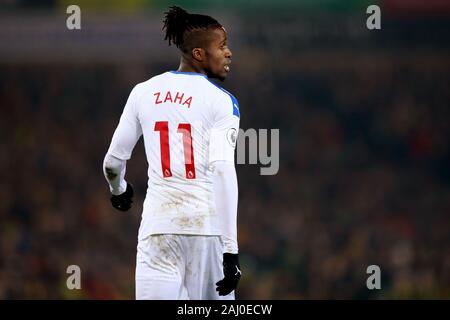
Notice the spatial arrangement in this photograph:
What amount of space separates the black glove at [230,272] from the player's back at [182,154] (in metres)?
0.25

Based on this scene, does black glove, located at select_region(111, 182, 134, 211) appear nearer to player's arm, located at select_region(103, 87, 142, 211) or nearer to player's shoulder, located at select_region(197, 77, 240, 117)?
player's arm, located at select_region(103, 87, 142, 211)

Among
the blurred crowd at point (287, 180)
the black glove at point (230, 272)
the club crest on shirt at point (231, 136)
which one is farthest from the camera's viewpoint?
the blurred crowd at point (287, 180)

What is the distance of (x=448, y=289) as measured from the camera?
14.4 m

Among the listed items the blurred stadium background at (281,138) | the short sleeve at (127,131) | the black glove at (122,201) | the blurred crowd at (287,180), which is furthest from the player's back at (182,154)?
the blurred stadium background at (281,138)

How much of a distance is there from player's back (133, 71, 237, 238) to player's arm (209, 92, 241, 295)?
3 cm

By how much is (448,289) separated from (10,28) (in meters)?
7.79

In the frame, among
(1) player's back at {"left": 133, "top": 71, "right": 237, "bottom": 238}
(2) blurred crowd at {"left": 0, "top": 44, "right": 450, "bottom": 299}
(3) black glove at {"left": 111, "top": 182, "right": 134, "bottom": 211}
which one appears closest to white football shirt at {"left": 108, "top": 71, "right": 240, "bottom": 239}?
(1) player's back at {"left": 133, "top": 71, "right": 237, "bottom": 238}

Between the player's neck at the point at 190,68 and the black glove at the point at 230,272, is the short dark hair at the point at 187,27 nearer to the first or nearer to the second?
the player's neck at the point at 190,68

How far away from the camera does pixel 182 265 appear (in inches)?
260

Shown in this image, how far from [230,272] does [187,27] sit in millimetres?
1428

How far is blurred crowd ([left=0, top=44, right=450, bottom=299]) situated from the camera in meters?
15.1

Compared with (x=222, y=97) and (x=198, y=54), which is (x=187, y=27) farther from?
(x=222, y=97)

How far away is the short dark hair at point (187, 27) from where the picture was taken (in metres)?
6.73
